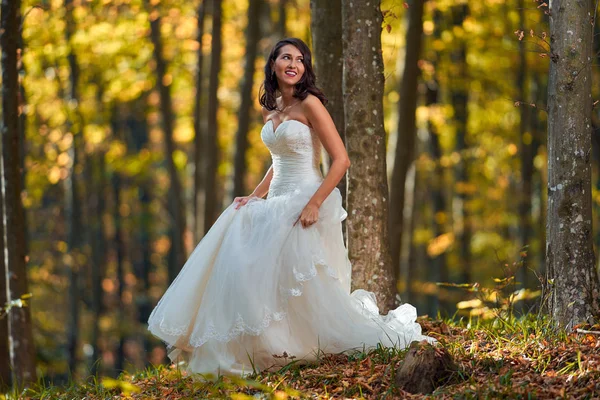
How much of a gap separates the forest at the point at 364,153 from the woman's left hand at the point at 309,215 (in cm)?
89

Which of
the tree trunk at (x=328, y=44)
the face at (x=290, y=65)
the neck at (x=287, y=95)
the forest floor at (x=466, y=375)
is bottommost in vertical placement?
the forest floor at (x=466, y=375)

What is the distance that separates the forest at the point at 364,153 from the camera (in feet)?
17.3

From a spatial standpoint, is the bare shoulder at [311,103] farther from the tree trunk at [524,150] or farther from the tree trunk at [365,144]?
the tree trunk at [524,150]

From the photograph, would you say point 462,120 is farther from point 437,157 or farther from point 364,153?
point 364,153

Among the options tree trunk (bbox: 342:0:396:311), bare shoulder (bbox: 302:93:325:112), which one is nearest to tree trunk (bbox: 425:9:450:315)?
tree trunk (bbox: 342:0:396:311)

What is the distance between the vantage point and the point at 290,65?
5.81m

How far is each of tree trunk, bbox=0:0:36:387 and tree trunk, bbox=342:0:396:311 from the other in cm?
358

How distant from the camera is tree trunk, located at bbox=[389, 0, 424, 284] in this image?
10.3 m

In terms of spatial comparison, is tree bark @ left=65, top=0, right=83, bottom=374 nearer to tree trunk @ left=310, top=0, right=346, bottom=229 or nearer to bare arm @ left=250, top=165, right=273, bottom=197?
tree trunk @ left=310, top=0, right=346, bottom=229

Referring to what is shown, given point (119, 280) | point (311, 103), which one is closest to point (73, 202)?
point (119, 280)

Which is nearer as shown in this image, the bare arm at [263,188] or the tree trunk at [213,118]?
the bare arm at [263,188]

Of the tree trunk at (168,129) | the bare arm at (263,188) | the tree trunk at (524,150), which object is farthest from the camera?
the tree trunk at (524,150)

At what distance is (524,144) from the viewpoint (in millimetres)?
14859

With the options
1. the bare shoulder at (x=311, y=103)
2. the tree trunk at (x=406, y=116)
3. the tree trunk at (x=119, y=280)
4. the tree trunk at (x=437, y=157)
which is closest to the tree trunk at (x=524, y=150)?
the tree trunk at (x=437, y=157)
